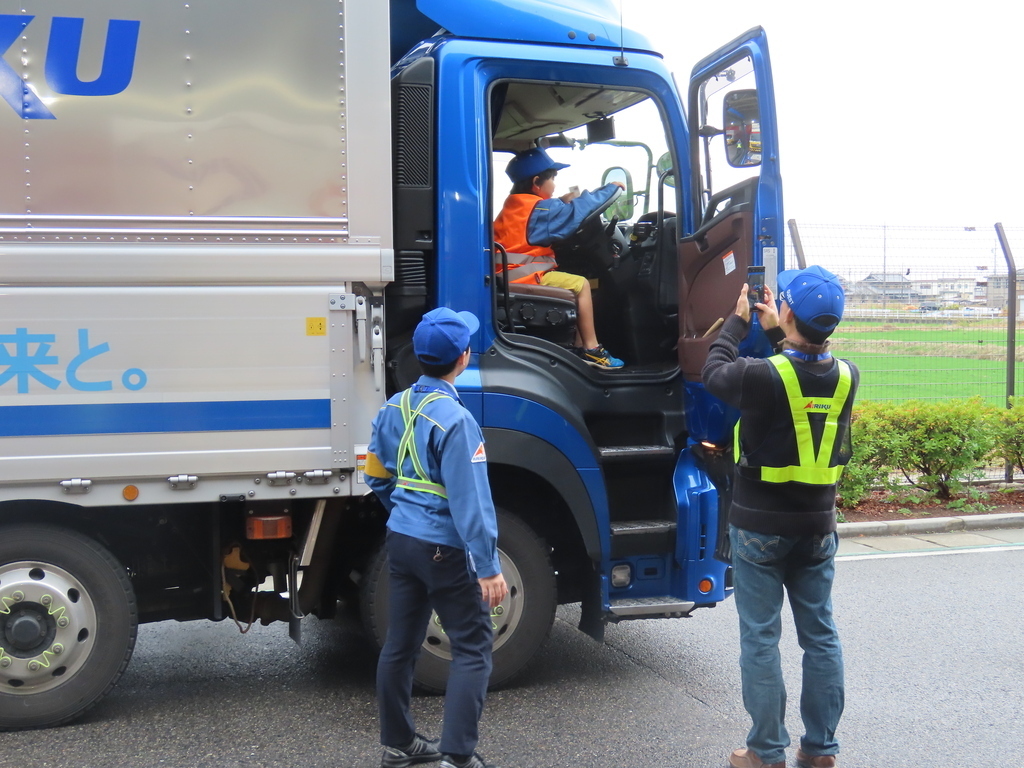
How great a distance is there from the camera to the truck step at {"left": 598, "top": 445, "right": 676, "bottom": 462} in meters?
4.54

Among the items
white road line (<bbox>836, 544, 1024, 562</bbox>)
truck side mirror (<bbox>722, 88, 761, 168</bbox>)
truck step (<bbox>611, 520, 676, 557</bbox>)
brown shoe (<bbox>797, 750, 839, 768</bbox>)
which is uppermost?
truck side mirror (<bbox>722, 88, 761, 168</bbox>)

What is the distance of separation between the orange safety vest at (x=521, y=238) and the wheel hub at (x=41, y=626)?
2388mm

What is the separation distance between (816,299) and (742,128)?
124cm

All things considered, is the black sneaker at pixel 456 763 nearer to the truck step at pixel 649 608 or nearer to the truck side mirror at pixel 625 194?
the truck step at pixel 649 608

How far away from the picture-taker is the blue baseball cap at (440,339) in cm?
336

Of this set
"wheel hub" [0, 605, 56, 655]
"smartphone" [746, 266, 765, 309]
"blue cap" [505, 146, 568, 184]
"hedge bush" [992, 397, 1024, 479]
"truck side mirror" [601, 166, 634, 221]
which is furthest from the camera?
"hedge bush" [992, 397, 1024, 479]

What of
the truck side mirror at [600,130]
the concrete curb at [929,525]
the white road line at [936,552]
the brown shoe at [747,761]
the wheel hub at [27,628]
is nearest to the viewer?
the brown shoe at [747,761]

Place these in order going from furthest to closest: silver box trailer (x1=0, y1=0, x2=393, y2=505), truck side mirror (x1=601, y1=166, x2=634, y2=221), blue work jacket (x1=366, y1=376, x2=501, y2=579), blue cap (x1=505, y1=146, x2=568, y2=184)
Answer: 1. truck side mirror (x1=601, y1=166, x2=634, y2=221)
2. blue cap (x1=505, y1=146, x2=568, y2=184)
3. silver box trailer (x1=0, y1=0, x2=393, y2=505)
4. blue work jacket (x1=366, y1=376, x2=501, y2=579)

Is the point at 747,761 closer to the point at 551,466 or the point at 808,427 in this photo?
the point at 808,427

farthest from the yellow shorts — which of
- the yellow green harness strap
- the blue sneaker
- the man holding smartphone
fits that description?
the yellow green harness strap

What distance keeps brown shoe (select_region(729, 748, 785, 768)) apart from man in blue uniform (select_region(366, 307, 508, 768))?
949mm

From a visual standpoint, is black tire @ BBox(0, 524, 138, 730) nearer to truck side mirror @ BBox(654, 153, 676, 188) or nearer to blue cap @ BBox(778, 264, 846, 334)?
blue cap @ BBox(778, 264, 846, 334)

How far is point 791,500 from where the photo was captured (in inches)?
136

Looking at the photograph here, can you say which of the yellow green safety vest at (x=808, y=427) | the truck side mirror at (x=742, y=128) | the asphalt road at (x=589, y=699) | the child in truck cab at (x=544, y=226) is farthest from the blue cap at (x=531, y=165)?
the asphalt road at (x=589, y=699)
